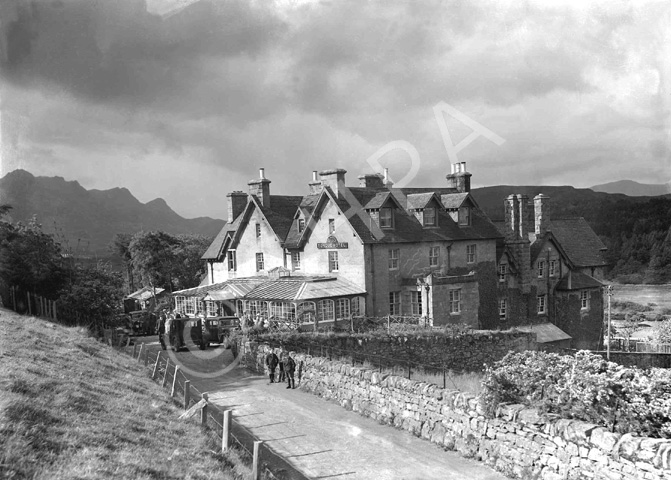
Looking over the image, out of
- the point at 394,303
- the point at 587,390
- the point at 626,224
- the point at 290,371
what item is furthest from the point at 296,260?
the point at 626,224

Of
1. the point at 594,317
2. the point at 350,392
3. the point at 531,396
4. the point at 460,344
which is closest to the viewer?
the point at 531,396

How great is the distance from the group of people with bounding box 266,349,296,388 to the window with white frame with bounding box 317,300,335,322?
10.6 m

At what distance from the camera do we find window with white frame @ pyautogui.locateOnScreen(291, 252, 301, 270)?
42.4m

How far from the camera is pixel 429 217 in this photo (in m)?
41.9

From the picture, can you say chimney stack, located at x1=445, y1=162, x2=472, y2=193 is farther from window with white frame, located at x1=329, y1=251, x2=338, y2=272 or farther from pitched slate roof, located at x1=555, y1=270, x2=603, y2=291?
window with white frame, located at x1=329, y1=251, x2=338, y2=272

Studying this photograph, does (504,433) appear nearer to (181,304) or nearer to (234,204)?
(181,304)

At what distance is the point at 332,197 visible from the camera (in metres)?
39.3

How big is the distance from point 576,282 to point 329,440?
3695cm

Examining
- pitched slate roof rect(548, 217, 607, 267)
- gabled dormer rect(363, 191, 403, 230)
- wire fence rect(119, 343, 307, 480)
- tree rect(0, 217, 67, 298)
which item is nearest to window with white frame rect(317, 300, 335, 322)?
gabled dormer rect(363, 191, 403, 230)

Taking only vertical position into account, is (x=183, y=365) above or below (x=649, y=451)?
below

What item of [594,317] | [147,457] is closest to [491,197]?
[594,317]

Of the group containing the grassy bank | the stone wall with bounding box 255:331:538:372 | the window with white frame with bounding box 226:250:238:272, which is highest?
the window with white frame with bounding box 226:250:238:272

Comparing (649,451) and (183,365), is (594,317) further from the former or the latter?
(649,451)

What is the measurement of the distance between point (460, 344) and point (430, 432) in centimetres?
1771
